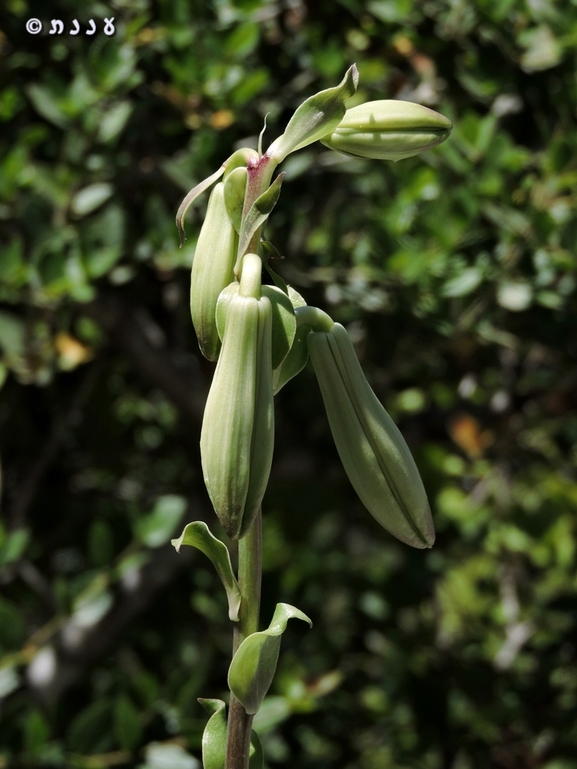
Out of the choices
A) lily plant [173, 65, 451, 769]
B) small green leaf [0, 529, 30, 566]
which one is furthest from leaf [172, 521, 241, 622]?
small green leaf [0, 529, 30, 566]

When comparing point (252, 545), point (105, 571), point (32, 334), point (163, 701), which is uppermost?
point (252, 545)

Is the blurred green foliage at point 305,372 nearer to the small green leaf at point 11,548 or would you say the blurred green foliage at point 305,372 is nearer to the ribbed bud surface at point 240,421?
the small green leaf at point 11,548

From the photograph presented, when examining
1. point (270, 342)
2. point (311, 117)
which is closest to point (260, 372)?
point (270, 342)

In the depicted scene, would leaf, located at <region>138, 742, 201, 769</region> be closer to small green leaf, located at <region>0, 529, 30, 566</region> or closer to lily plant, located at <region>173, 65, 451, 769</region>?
small green leaf, located at <region>0, 529, 30, 566</region>

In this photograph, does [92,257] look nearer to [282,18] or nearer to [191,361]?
[191,361]

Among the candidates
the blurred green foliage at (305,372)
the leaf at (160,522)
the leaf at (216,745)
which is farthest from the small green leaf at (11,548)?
the leaf at (216,745)

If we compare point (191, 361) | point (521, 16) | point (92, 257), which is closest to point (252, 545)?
point (92, 257)
